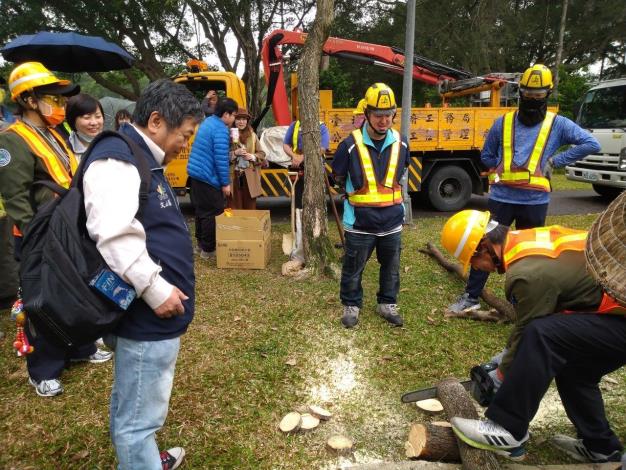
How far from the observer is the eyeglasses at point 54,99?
2.77 m

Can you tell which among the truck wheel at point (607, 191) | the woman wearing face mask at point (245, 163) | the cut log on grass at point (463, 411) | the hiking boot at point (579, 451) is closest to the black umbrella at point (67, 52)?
the woman wearing face mask at point (245, 163)

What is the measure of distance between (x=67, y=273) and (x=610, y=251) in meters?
1.96

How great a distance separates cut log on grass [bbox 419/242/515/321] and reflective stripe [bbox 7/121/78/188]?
285 centimetres

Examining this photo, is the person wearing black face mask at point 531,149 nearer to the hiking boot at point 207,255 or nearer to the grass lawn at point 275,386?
the grass lawn at point 275,386

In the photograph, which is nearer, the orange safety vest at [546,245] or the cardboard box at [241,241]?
the orange safety vest at [546,245]

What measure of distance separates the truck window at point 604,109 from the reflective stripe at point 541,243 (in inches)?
316

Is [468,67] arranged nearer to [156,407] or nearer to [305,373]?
[305,373]

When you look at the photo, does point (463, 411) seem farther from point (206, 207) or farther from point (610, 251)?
point (206, 207)

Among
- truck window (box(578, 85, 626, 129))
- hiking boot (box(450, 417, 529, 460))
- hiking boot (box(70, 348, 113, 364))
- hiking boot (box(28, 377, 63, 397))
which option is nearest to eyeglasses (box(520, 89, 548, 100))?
hiking boot (box(450, 417, 529, 460))

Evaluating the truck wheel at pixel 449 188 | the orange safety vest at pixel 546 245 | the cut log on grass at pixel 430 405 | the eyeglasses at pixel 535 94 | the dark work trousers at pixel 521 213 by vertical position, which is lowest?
the cut log on grass at pixel 430 405

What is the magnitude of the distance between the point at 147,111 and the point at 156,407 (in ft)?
3.75

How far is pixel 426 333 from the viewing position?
11.8 ft

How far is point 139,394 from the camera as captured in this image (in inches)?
65.7

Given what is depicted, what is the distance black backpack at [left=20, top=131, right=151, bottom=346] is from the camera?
1.43 meters
